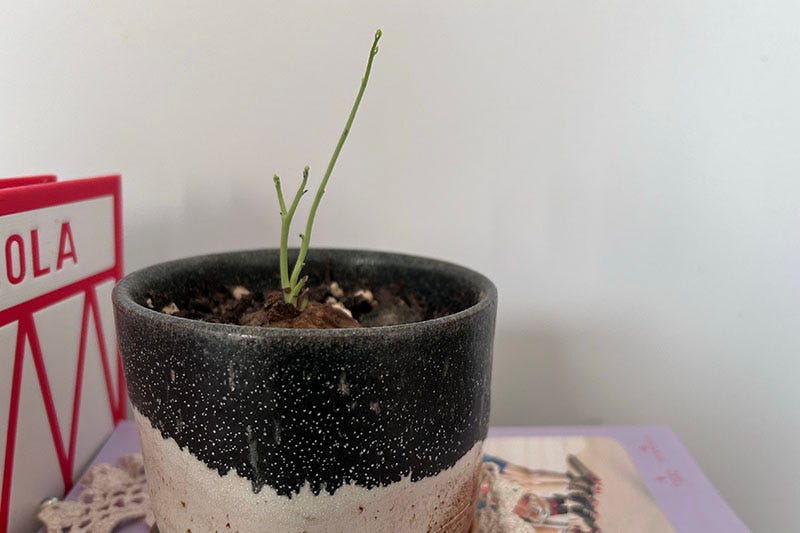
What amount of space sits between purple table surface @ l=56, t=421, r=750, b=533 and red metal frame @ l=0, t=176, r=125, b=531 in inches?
1.3

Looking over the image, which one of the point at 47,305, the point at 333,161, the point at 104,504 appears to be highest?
the point at 333,161

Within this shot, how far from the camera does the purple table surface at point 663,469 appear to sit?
0.40m

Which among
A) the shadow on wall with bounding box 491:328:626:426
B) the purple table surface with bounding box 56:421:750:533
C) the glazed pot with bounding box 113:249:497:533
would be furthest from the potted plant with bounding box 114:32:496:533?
the shadow on wall with bounding box 491:328:626:426

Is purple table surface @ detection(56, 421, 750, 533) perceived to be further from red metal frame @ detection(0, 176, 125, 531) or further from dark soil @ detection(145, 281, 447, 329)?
dark soil @ detection(145, 281, 447, 329)

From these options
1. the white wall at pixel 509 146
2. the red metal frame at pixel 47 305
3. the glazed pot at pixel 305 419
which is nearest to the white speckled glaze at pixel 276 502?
the glazed pot at pixel 305 419

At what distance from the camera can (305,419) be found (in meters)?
0.26

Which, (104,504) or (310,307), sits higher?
(310,307)

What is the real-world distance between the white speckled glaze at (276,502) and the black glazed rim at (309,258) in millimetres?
58

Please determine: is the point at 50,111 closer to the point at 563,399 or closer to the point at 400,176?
the point at 400,176

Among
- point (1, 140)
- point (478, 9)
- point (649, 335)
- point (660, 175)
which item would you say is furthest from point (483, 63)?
point (1, 140)

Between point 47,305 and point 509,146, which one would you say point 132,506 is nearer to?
point 47,305

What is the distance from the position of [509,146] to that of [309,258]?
0.21 metres

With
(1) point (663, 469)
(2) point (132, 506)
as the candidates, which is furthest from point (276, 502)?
(1) point (663, 469)

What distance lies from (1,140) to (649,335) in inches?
22.9
